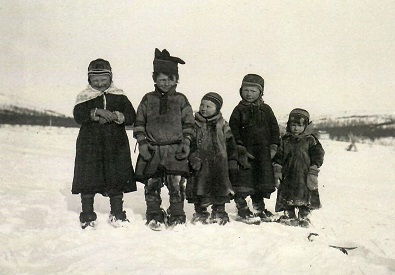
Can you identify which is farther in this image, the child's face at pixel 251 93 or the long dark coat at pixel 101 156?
the child's face at pixel 251 93

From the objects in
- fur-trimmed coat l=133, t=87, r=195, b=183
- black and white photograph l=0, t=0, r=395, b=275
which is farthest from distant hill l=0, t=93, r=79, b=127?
fur-trimmed coat l=133, t=87, r=195, b=183

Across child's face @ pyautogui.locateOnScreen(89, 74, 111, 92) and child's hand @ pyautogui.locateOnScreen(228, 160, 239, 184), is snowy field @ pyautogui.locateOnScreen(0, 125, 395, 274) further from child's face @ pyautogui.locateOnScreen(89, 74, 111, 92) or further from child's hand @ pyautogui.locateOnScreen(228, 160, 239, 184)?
child's face @ pyautogui.locateOnScreen(89, 74, 111, 92)

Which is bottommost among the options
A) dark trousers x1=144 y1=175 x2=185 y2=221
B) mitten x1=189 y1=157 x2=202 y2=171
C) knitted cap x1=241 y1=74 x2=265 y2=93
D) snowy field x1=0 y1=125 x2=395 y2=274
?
snowy field x1=0 y1=125 x2=395 y2=274

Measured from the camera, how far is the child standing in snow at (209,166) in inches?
160

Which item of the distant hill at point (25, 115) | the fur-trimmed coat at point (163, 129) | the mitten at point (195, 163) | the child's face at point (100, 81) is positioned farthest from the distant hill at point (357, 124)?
the distant hill at point (25, 115)

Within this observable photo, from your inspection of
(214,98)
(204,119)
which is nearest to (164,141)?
(204,119)

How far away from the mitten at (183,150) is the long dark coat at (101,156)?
0.48 meters

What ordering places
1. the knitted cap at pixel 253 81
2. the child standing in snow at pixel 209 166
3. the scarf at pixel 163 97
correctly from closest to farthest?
the scarf at pixel 163 97, the child standing in snow at pixel 209 166, the knitted cap at pixel 253 81

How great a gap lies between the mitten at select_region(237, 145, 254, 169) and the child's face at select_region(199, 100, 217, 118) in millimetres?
457

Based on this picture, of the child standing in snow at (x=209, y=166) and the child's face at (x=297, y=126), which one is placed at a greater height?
the child's face at (x=297, y=126)

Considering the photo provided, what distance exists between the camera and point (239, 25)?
553 centimetres

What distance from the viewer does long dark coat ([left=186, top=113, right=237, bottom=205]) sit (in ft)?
13.3

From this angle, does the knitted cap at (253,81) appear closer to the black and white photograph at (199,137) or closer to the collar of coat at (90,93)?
the black and white photograph at (199,137)

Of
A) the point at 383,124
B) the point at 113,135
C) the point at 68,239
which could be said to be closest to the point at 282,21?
the point at 383,124
